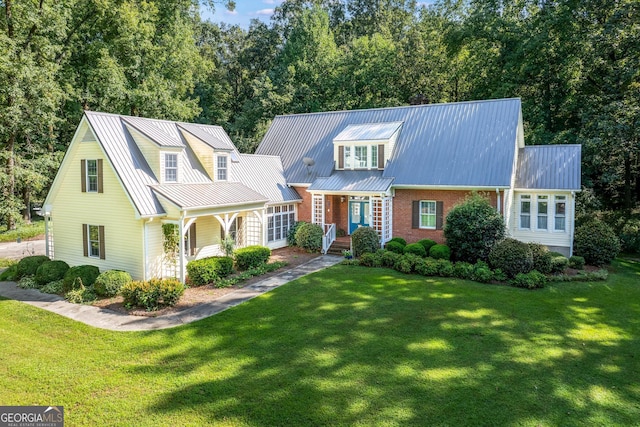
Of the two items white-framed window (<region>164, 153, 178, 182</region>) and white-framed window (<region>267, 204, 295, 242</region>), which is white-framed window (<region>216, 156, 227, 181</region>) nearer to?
white-framed window (<region>164, 153, 178, 182</region>)

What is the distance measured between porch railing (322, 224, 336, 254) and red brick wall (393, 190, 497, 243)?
316 centimetres

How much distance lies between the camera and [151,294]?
42.3 ft

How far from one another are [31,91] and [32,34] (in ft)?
14.4

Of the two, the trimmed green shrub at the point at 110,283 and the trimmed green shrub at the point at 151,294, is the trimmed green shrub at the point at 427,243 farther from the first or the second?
the trimmed green shrub at the point at 110,283

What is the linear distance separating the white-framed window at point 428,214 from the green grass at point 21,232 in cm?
2510

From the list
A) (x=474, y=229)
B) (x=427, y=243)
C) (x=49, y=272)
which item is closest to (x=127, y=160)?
(x=49, y=272)

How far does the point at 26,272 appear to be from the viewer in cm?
1672

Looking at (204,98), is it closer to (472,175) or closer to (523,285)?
(472,175)

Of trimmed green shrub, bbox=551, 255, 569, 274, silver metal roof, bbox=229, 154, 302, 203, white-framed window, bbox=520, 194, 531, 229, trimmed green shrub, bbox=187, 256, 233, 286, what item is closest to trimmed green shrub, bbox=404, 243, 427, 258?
trimmed green shrub, bbox=551, 255, 569, 274

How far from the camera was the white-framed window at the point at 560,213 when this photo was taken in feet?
64.7

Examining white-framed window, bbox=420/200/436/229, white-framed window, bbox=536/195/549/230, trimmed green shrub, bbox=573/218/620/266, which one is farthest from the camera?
white-framed window, bbox=420/200/436/229

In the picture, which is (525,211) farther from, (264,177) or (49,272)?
(49,272)

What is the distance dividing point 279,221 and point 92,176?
9275mm

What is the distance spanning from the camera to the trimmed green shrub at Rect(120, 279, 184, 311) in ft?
42.2
